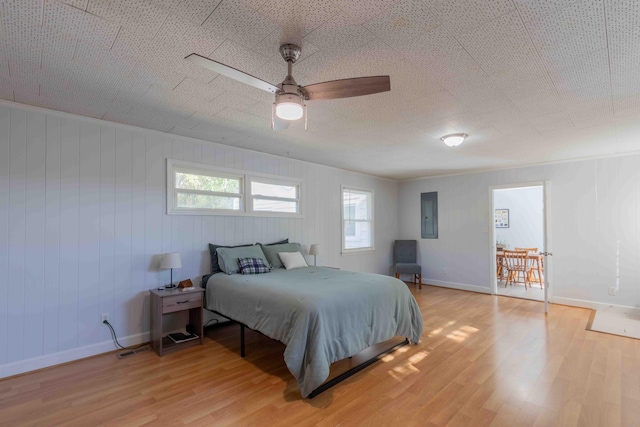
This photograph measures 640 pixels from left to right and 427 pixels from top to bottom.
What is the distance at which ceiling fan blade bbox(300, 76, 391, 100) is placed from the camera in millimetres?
1821

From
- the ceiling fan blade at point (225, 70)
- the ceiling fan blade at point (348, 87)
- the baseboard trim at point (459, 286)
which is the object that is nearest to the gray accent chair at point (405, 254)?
the baseboard trim at point (459, 286)

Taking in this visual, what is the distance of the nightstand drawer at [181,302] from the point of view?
326cm

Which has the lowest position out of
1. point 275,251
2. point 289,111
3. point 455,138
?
point 275,251

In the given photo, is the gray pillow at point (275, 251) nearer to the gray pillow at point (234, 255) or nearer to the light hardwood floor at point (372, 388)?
the gray pillow at point (234, 255)

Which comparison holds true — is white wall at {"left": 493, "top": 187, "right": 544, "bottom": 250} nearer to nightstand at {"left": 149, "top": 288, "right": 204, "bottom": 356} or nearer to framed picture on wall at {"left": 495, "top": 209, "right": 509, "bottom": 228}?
framed picture on wall at {"left": 495, "top": 209, "right": 509, "bottom": 228}

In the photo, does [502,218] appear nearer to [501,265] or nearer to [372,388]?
[501,265]

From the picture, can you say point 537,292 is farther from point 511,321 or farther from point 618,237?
point 511,321

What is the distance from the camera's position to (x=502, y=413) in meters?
2.18

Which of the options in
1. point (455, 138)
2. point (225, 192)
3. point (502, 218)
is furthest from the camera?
point (502, 218)

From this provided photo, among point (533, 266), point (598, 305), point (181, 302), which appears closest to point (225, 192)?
point (181, 302)

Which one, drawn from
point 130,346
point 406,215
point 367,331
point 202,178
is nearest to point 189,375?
point 130,346

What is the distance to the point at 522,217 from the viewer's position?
306 inches

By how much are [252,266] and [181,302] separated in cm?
90

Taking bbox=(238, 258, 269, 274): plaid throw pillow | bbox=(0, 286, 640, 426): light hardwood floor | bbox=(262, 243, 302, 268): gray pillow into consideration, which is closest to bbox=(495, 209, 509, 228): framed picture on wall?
bbox=(0, 286, 640, 426): light hardwood floor
